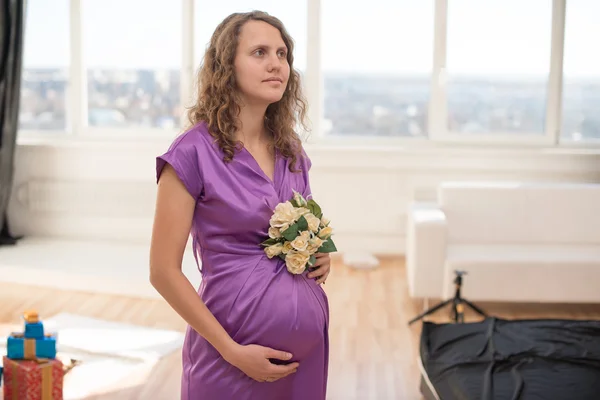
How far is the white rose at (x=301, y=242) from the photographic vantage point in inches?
65.2

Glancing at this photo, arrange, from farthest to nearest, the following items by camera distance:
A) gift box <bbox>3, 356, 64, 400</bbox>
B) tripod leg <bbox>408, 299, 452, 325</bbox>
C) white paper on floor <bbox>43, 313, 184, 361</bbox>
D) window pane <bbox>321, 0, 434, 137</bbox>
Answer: window pane <bbox>321, 0, 434, 137</bbox>, tripod leg <bbox>408, 299, 452, 325</bbox>, white paper on floor <bbox>43, 313, 184, 361</bbox>, gift box <bbox>3, 356, 64, 400</bbox>

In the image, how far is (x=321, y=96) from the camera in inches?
249

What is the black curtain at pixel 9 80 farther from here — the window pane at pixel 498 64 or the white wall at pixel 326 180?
the window pane at pixel 498 64

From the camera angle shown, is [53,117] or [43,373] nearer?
[43,373]

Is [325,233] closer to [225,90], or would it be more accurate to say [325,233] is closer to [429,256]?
[225,90]

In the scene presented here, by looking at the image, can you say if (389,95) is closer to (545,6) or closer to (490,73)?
(490,73)

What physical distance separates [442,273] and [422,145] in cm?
178

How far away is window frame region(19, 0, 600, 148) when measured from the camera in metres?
6.08

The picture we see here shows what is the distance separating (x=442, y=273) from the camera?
4.64 meters

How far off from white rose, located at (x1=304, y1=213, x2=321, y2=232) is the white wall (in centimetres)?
431

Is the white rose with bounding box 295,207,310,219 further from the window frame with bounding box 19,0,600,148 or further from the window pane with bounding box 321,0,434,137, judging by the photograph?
the window pane with bounding box 321,0,434,137

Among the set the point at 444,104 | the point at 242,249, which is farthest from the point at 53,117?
the point at 242,249

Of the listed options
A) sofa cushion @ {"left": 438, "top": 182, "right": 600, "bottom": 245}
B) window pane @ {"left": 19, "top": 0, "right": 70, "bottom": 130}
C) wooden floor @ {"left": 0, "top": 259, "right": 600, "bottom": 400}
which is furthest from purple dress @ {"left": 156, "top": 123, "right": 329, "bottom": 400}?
window pane @ {"left": 19, "top": 0, "right": 70, "bottom": 130}

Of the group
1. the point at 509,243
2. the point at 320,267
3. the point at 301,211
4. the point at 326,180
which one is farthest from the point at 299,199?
the point at 326,180
